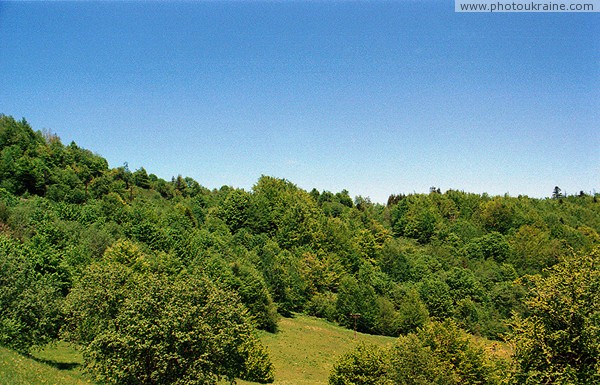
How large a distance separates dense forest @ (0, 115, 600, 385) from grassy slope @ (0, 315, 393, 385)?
2645 mm

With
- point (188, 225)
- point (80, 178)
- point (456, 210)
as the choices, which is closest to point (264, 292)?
point (188, 225)

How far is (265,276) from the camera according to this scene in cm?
8875

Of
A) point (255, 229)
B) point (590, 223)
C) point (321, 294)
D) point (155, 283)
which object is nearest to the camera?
point (155, 283)

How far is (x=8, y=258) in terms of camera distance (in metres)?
36.2

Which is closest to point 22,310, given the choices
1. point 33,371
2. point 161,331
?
point 33,371

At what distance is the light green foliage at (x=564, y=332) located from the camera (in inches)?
1010

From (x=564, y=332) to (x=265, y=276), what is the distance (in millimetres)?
67716

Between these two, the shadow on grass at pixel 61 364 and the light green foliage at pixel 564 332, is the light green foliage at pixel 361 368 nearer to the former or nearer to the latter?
the light green foliage at pixel 564 332

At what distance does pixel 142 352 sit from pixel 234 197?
328ft

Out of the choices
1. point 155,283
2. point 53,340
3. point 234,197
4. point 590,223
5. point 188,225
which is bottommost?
point 53,340

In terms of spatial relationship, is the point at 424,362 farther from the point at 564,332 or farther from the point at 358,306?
the point at 358,306

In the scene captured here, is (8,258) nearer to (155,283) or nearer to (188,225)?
(155,283)

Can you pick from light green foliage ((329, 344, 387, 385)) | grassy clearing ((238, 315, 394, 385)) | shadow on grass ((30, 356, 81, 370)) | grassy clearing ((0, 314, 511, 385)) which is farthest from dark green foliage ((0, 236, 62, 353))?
light green foliage ((329, 344, 387, 385))

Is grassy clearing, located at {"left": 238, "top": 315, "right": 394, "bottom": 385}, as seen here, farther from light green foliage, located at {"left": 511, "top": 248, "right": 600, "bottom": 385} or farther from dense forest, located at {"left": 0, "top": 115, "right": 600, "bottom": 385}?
light green foliage, located at {"left": 511, "top": 248, "right": 600, "bottom": 385}
